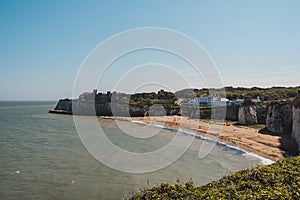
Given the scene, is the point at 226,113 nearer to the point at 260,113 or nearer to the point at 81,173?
the point at 260,113

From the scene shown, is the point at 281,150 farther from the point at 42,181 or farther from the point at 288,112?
the point at 42,181

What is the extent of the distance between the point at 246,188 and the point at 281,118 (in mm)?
28517

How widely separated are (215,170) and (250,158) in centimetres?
514

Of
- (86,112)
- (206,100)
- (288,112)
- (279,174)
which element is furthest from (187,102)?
(279,174)

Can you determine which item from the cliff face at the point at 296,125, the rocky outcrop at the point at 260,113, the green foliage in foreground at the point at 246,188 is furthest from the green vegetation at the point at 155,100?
the green foliage in foreground at the point at 246,188

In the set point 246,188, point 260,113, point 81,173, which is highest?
point 260,113

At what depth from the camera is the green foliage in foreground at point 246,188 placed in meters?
6.18

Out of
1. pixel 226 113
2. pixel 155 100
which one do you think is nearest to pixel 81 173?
pixel 226 113

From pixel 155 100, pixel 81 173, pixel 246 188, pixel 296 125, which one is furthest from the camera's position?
pixel 155 100

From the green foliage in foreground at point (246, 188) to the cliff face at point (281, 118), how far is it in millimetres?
25551

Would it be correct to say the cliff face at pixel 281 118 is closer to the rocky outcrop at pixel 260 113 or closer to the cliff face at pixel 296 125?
the cliff face at pixel 296 125

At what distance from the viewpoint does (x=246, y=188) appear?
6.83m

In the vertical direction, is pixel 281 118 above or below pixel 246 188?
above

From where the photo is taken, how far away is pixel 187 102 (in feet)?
224
